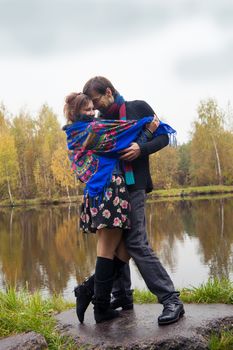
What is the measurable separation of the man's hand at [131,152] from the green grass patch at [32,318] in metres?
1.31

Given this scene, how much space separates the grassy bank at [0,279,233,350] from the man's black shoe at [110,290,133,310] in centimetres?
39

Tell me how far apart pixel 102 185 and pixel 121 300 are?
3.37 ft

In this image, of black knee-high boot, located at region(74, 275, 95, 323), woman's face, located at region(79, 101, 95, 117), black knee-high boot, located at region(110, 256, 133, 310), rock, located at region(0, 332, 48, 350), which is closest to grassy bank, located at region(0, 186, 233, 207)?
black knee-high boot, located at region(110, 256, 133, 310)

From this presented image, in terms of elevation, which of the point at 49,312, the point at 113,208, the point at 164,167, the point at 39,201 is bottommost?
the point at 39,201

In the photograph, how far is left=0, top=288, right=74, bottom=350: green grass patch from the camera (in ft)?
10.1

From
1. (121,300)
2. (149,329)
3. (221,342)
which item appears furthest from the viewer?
(121,300)

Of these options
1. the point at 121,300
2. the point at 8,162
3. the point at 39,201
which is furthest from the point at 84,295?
the point at 39,201

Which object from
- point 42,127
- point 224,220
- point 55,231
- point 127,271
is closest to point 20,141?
point 42,127

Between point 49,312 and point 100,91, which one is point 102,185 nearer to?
point 100,91

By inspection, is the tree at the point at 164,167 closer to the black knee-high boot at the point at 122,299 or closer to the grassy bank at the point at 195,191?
the grassy bank at the point at 195,191

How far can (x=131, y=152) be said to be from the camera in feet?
10.5

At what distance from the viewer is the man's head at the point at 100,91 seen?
10.8 feet

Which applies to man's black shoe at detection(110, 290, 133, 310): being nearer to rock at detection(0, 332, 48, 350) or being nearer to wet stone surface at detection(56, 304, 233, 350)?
wet stone surface at detection(56, 304, 233, 350)

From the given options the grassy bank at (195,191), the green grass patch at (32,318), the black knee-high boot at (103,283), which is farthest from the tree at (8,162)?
the black knee-high boot at (103,283)
